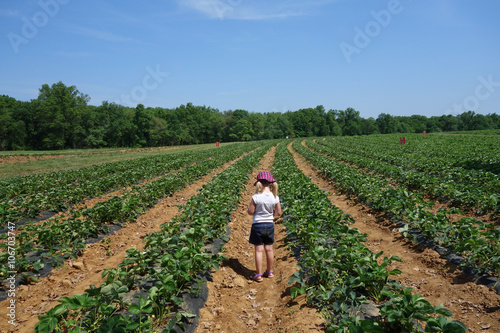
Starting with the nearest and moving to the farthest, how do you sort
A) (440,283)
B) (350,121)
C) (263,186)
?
(440,283) → (263,186) → (350,121)

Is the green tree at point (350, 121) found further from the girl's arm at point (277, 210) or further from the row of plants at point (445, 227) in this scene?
the girl's arm at point (277, 210)

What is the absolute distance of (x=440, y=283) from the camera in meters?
4.47

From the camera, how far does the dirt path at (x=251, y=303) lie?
3717mm

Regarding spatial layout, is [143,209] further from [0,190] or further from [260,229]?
[0,190]

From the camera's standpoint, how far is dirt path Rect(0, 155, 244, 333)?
13.0ft

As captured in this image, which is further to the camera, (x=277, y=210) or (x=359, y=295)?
(x=277, y=210)

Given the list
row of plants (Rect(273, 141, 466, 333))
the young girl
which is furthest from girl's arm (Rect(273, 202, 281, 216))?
row of plants (Rect(273, 141, 466, 333))

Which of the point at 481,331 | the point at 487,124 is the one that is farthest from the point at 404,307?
the point at 487,124

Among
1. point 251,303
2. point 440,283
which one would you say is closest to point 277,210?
point 251,303

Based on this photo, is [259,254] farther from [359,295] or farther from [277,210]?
[359,295]

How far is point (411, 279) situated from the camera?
4.75 meters

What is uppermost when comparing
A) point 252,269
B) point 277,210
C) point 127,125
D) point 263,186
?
point 127,125

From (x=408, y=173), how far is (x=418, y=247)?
23.3 feet

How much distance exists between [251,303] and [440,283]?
10.2 feet
